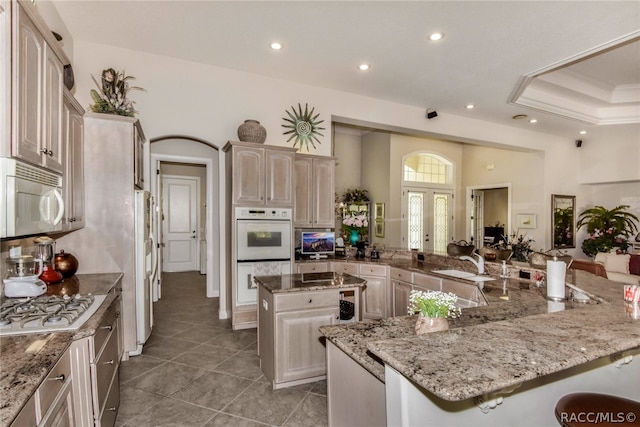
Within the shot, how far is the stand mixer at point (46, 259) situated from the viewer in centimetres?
244

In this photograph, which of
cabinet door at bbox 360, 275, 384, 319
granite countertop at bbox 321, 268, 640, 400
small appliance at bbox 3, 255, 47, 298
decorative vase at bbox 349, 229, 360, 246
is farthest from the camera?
decorative vase at bbox 349, 229, 360, 246

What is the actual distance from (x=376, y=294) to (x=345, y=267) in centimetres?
56

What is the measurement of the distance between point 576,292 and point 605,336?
128 cm

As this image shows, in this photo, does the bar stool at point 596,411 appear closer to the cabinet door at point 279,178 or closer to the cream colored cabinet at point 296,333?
the cream colored cabinet at point 296,333

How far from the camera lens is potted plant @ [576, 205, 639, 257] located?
21.9 feet

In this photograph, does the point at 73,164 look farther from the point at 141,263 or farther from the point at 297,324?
the point at 297,324

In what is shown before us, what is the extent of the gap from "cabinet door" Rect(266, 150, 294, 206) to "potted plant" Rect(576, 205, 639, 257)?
22.3ft

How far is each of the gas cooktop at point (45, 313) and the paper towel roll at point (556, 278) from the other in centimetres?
285

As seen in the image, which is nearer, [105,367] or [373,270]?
[105,367]

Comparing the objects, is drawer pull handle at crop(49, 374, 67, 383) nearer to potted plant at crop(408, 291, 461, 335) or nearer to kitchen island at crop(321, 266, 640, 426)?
kitchen island at crop(321, 266, 640, 426)

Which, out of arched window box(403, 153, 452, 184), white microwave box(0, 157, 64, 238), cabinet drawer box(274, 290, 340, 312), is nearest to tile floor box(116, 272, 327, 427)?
cabinet drawer box(274, 290, 340, 312)

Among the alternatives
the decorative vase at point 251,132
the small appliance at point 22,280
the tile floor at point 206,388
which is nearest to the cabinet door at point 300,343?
the tile floor at point 206,388

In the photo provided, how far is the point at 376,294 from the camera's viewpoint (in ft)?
14.4

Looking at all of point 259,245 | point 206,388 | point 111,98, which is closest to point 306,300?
point 206,388
